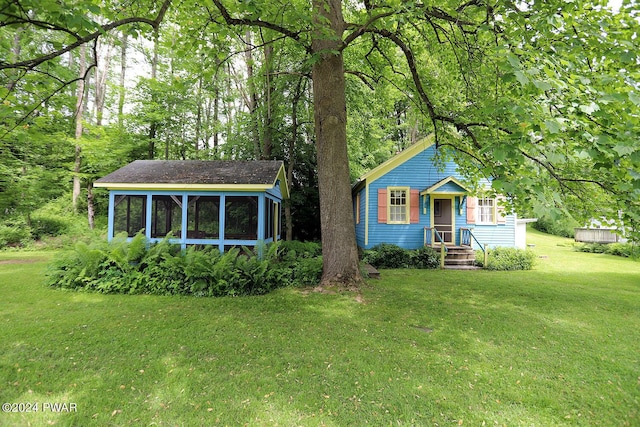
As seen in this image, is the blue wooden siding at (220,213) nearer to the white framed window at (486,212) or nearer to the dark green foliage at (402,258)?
the dark green foliage at (402,258)

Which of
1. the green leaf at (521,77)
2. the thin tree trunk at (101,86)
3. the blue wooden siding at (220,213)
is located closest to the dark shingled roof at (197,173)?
the blue wooden siding at (220,213)

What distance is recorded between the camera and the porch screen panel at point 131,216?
446 inches

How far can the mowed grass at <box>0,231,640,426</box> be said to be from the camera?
2730mm

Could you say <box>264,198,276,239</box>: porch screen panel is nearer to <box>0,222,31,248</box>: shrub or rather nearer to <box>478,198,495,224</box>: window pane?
<box>478,198,495,224</box>: window pane

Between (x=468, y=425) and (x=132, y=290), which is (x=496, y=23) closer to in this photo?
(x=468, y=425)

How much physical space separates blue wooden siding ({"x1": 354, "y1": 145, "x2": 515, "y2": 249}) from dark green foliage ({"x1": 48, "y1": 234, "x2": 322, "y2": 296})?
563 cm

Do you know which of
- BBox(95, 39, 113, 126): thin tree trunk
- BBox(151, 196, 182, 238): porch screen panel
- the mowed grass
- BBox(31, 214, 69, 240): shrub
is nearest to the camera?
the mowed grass

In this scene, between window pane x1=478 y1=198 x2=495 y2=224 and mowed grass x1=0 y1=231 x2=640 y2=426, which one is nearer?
mowed grass x1=0 y1=231 x2=640 y2=426

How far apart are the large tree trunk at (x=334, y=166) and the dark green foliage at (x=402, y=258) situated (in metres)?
4.53

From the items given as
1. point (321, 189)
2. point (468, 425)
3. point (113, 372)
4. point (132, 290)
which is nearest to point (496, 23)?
point (321, 189)

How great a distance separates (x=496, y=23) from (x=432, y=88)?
3371 mm

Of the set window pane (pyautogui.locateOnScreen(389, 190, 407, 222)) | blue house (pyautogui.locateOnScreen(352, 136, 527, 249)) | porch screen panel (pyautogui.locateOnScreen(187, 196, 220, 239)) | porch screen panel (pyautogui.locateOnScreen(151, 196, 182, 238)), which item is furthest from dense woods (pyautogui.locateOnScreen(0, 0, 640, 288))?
porch screen panel (pyautogui.locateOnScreen(151, 196, 182, 238))

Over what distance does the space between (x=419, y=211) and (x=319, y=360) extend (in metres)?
10.4

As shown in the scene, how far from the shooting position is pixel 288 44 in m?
11.1
